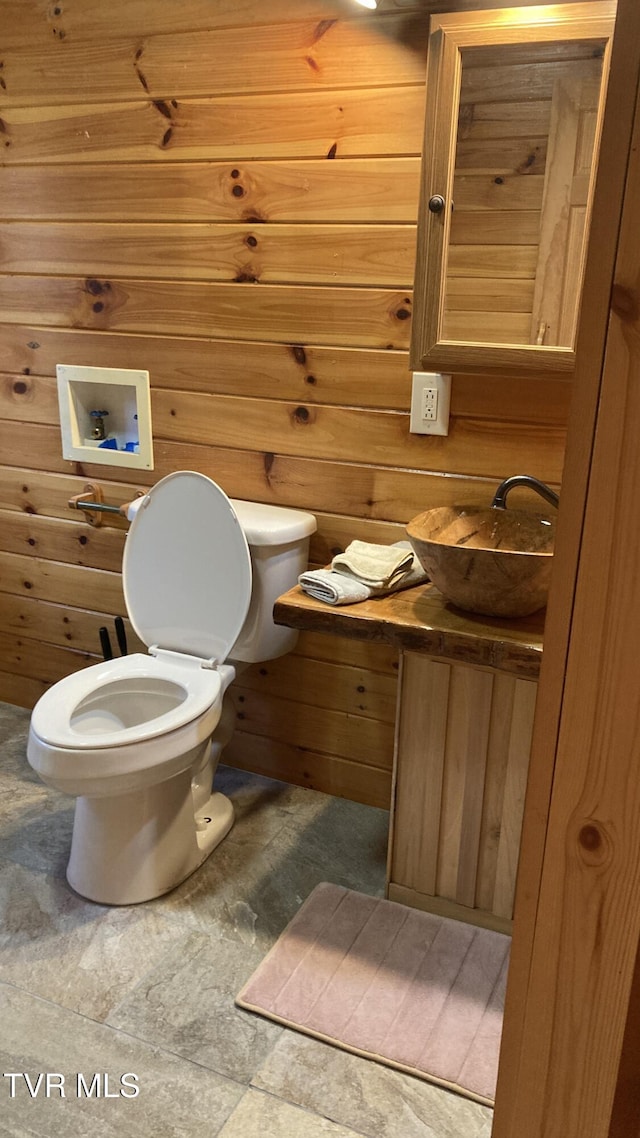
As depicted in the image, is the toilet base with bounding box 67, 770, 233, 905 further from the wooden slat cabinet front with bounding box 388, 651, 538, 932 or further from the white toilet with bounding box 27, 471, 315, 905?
the wooden slat cabinet front with bounding box 388, 651, 538, 932

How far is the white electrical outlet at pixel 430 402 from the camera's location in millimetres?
1881

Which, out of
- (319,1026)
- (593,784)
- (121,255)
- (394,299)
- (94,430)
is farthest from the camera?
(94,430)

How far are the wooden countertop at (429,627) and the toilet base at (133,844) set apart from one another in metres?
0.54

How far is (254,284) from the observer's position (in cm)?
204

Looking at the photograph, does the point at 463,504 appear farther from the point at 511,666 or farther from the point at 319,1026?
the point at 319,1026

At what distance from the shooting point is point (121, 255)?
218 cm

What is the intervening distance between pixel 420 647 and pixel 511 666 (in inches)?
6.7

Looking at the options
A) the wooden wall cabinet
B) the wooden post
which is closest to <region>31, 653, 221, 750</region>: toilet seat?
the wooden wall cabinet

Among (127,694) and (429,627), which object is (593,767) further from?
(127,694)

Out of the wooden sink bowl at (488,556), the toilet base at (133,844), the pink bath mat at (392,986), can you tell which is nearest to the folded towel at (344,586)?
the wooden sink bowl at (488,556)

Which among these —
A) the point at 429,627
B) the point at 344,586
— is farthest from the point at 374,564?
the point at 429,627

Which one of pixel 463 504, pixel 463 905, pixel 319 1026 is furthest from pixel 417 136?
pixel 319 1026

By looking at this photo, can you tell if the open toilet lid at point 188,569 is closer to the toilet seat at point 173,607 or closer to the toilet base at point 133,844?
the toilet seat at point 173,607

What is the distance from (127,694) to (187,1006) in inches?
28.5
